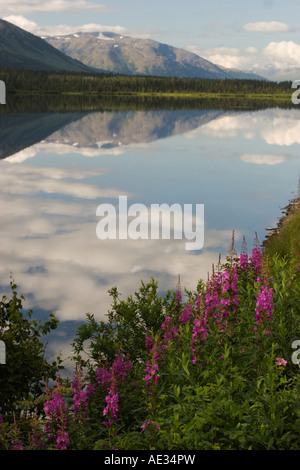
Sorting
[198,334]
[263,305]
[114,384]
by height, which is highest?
[263,305]

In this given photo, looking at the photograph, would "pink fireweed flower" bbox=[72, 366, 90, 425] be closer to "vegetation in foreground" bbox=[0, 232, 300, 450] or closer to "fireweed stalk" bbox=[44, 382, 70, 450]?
"vegetation in foreground" bbox=[0, 232, 300, 450]

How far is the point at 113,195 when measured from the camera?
33.6 metres

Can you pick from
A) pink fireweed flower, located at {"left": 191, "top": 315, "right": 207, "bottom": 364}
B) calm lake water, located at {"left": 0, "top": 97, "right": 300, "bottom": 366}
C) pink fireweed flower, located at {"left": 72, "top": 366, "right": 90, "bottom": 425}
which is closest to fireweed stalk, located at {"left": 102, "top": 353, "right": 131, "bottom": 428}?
pink fireweed flower, located at {"left": 72, "top": 366, "right": 90, "bottom": 425}

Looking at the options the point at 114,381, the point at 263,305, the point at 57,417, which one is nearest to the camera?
the point at 114,381

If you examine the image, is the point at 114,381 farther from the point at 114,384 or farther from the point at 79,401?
the point at 79,401

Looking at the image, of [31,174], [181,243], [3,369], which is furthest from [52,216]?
[3,369]

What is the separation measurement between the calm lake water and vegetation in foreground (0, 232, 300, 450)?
3.17 m

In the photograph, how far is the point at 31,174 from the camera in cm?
4075

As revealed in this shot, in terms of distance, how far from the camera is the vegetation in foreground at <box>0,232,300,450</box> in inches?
256

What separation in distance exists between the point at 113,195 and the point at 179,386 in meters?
27.0

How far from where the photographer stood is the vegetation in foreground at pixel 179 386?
21.3 feet

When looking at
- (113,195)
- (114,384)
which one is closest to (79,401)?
(114,384)

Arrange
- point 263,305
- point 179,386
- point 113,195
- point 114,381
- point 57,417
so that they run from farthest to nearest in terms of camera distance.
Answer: point 113,195, point 263,305, point 179,386, point 57,417, point 114,381
